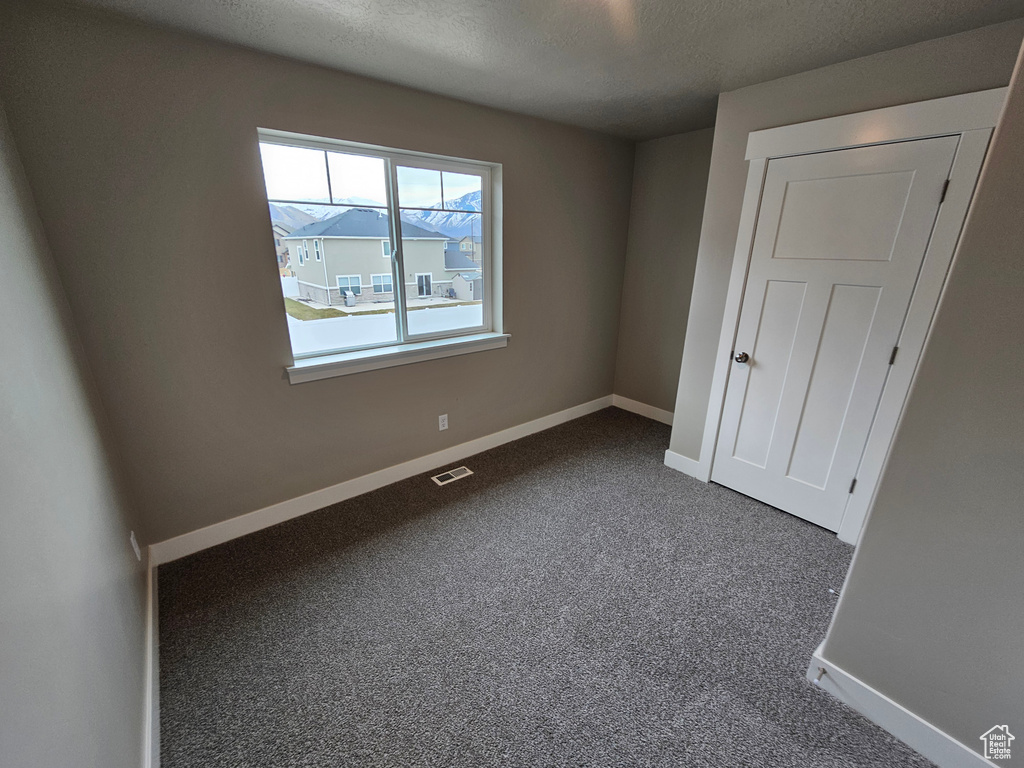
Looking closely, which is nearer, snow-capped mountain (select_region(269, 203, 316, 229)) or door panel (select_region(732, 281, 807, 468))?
snow-capped mountain (select_region(269, 203, 316, 229))

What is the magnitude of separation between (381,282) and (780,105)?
235cm

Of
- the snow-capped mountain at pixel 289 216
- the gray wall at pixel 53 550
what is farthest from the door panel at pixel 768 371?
the gray wall at pixel 53 550

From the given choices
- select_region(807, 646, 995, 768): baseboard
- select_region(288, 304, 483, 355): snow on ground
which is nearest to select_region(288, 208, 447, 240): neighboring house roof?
select_region(288, 304, 483, 355): snow on ground

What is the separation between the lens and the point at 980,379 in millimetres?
1092

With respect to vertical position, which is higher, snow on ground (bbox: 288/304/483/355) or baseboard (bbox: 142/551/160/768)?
snow on ground (bbox: 288/304/483/355)

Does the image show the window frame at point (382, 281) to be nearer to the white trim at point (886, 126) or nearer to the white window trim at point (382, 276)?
the white window trim at point (382, 276)

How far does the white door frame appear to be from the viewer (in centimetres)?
168

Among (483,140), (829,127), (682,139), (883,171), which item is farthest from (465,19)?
(682,139)

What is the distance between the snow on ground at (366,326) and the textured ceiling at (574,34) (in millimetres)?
1254

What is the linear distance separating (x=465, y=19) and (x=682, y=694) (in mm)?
2601

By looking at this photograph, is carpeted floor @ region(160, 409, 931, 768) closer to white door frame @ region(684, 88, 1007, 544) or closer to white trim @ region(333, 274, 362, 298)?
white door frame @ region(684, 88, 1007, 544)

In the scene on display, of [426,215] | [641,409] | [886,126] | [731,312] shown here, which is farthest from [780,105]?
[641,409]

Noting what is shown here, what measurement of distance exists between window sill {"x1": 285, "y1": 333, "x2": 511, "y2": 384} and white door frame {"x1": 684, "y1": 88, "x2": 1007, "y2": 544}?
1590 millimetres

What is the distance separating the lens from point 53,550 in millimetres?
928
